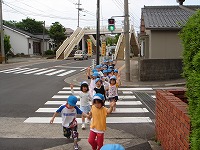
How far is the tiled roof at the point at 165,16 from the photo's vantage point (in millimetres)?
16855

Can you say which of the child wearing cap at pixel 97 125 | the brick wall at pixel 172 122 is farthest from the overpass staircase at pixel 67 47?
the child wearing cap at pixel 97 125

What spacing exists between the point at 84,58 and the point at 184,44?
45115 mm

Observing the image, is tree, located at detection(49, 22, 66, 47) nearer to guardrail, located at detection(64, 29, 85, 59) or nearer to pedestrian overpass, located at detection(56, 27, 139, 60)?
pedestrian overpass, located at detection(56, 27, 139, 60)

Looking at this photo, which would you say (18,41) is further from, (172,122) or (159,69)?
(172,122)

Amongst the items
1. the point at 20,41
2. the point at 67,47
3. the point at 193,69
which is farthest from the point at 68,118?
the point at 20,41

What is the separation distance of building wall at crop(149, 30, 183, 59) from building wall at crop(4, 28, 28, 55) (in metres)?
37.3

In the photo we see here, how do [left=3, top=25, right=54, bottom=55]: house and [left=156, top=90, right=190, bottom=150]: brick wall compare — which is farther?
[left=3, top=25, right=54, bottom=55]: house

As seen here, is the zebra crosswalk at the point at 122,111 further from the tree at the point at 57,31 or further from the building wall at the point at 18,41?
the tree at the point at 57,31

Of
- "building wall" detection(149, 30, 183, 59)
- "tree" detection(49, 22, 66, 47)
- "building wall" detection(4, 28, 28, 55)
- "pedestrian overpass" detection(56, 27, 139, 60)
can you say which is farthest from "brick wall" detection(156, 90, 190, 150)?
"tree" detection(49, 22, 66, 47)

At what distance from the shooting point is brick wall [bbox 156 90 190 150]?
12.3 ft

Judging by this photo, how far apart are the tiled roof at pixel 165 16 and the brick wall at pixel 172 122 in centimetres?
1111

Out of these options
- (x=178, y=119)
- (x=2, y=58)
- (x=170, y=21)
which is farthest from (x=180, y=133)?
(x=2, y=58)

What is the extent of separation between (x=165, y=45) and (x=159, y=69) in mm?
1991

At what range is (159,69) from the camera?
53.4ft
